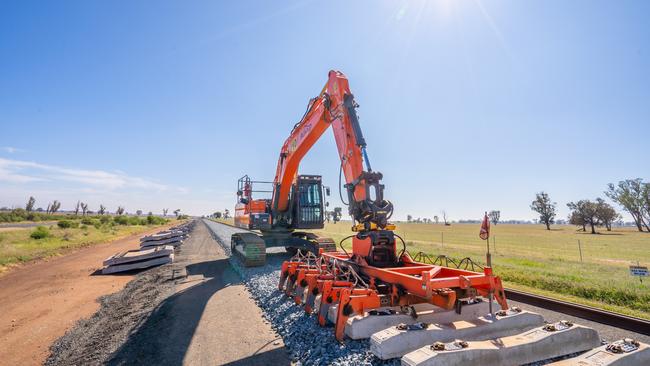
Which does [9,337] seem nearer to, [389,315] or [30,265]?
[389,315]

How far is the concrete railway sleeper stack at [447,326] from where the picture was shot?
332 cm

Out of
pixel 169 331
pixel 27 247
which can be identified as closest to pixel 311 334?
pixel 169 331

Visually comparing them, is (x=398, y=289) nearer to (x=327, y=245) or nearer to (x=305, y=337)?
(x=305, y=337)

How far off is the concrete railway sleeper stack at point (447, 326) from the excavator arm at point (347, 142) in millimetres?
1150

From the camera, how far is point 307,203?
1363 cm

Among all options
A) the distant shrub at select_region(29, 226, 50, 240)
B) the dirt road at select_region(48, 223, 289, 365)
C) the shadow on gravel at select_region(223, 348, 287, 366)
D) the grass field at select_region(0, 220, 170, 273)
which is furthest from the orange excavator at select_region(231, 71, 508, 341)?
the distant shrub at select_region(29, 226, 50, 240)

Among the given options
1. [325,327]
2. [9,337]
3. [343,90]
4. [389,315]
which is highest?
[343,90]

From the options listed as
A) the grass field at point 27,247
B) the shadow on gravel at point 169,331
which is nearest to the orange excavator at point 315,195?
the shadow on gravel at point 169,331

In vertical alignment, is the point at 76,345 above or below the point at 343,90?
below

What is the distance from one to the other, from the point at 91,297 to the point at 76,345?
4607 millimetres

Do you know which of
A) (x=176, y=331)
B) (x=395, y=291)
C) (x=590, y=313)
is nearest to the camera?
(x=395, y=291)

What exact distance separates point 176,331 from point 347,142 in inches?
210

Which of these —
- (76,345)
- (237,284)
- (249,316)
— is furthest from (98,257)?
(249,316)

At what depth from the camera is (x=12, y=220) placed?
64.2 meters
